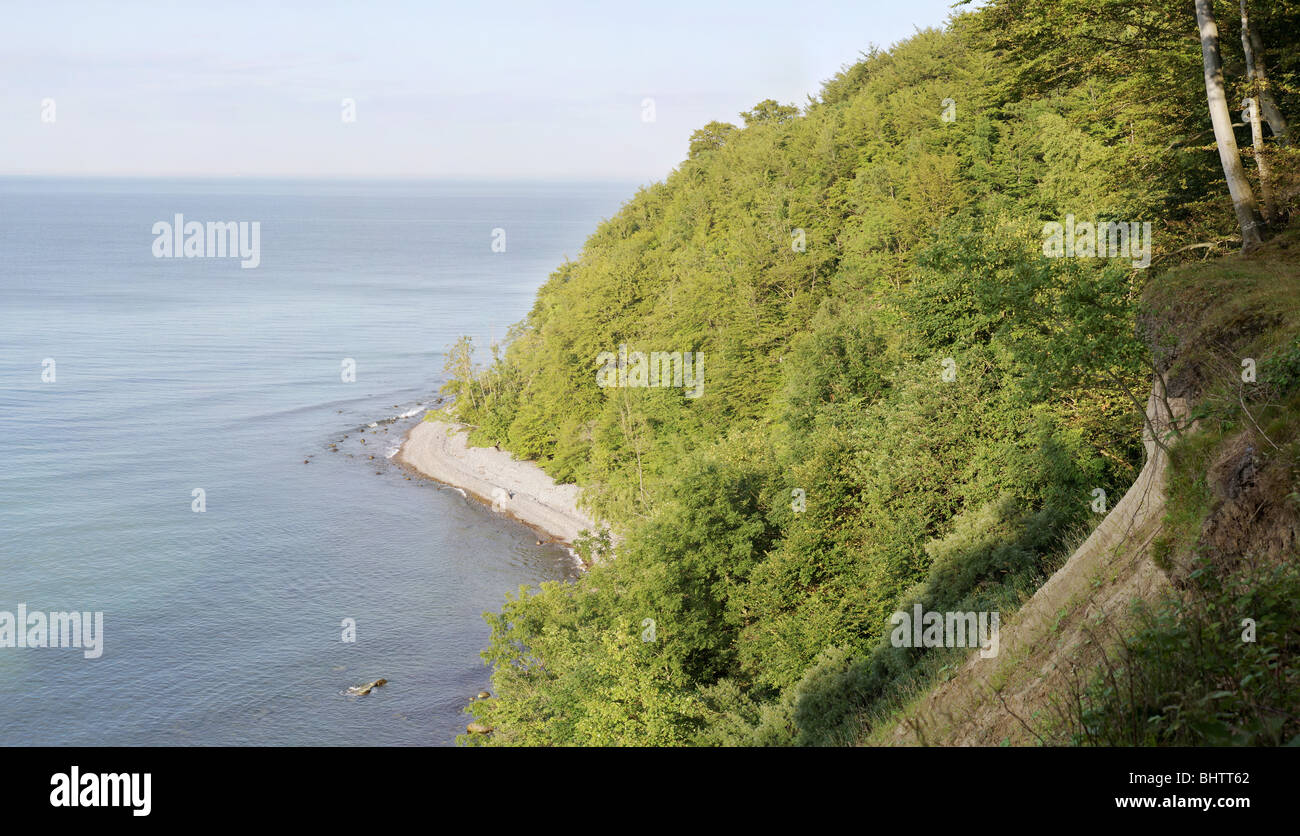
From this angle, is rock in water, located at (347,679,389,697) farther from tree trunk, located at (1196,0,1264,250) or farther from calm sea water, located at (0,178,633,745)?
tree trunk, located at (1196,0,1264,250)

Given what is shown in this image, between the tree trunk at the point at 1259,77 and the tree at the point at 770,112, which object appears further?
the tree at the point at 770,112

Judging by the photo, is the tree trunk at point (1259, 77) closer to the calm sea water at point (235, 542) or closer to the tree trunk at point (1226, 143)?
the tree trunk at point (1226, 143)

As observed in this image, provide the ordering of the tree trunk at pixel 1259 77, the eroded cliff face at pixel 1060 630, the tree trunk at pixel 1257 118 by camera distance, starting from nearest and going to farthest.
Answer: the eroded cliff face at pixel 1060 630 < the tree trunk at pixel 1257 118 < the tree trunk at pixel 1259 77

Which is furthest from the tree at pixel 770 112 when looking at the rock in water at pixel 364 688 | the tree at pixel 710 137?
the rock in water at pixel 364 688

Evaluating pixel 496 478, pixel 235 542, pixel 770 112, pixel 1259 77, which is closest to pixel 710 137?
pixel 770 112

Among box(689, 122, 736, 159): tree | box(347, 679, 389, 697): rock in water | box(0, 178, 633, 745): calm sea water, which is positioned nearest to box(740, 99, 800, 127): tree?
box(689, 122, 736, 159): tree

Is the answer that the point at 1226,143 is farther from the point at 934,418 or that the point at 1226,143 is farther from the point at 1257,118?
the point at 934,418
